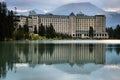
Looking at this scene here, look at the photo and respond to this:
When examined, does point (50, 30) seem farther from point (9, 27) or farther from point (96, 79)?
point (96, 79)

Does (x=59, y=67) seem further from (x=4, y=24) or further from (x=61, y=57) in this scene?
(x=4, y=24)

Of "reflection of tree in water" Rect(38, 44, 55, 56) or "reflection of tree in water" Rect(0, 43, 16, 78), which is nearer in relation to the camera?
"reflection of tree in water" Rect(0, 43, 16, 78)

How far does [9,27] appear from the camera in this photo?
291 feet

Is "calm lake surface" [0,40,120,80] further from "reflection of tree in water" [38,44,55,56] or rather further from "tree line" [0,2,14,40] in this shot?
"tree line" [0,2,14,40]

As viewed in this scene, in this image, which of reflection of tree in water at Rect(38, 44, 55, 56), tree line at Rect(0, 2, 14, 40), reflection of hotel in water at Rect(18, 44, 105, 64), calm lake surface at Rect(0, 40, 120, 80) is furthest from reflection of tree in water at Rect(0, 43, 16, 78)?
tree line at Rect(0, 2, 14, 40)

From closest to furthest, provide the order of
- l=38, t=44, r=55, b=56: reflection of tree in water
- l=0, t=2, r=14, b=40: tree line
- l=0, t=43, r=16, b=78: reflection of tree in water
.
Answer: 1. l=0, t=43, r=16, b=78: reflection of tree in water
2. l=38, t=44, r=55, b=56: reflection of tree in water
3. l=0, t=2, r=14, b=40: tree line

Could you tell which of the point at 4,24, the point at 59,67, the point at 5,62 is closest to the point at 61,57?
the point at 5,62

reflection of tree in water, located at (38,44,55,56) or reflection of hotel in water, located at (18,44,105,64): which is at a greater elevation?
reflection of hotel in water, located at (18,44,105,64)

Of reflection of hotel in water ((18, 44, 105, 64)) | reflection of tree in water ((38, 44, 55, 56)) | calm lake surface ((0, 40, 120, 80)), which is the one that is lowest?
reflection of tree in water ((38, 44, 55, 56))

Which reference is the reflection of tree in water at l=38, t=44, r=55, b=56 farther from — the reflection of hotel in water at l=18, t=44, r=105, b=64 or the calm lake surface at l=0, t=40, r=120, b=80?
the calm lake surface at l=0, t=40, r=120, b=80

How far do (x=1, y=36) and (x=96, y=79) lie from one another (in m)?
74.5

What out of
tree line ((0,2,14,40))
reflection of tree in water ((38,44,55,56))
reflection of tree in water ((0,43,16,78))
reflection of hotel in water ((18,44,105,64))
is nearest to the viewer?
reflection of tree in water ((0,43,16,78))

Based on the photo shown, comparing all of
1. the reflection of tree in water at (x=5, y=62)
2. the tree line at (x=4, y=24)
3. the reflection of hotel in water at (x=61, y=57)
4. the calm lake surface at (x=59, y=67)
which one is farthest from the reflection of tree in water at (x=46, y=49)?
the tree line at (x=4, y=24)

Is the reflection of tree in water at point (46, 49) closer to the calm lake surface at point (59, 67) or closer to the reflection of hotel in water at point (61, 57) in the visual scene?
the reflection of hotel in water at point (61, 57)
